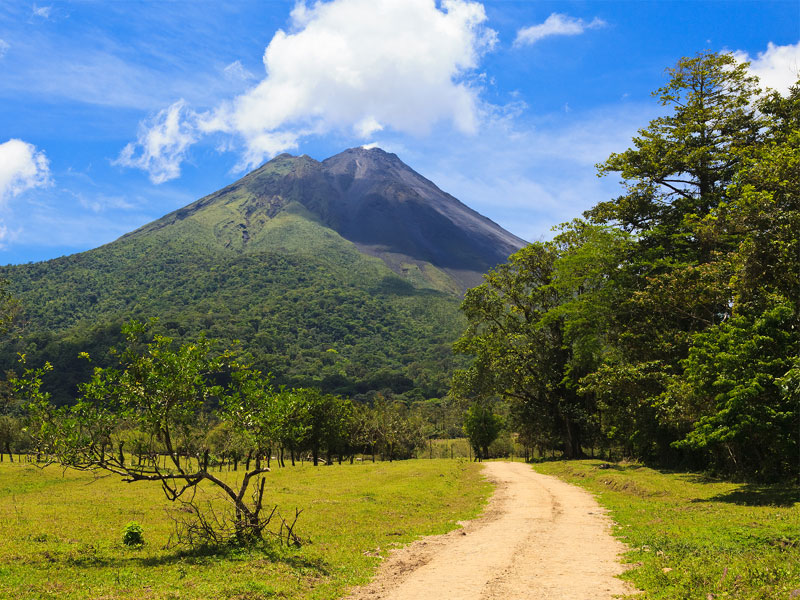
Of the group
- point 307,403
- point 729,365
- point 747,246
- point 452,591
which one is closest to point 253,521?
point 307,403

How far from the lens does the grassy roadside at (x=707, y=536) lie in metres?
9.69

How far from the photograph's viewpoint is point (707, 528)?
15.2 metres

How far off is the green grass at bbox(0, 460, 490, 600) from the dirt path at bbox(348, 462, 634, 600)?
0.93 meters

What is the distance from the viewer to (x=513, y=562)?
1330cm

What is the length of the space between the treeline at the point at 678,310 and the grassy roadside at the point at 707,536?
95.3 inches

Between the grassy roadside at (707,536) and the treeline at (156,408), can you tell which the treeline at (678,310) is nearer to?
the grassy roadside at (707,536)

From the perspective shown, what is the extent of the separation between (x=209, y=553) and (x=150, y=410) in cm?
428

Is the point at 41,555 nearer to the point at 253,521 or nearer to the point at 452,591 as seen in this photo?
the point at 253,521

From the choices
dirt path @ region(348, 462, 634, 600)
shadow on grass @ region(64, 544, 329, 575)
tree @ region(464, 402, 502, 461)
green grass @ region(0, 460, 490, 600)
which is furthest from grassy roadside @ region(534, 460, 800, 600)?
tree @ region(464, 402, 502, 461)

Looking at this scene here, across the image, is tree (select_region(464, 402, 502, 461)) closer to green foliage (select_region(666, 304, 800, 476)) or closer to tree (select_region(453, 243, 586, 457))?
tree (select_region(453, 243, 586, 457))

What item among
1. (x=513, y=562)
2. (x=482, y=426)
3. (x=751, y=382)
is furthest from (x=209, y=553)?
(x=482, y=426)

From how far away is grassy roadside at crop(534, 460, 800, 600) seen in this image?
9688 millimetres

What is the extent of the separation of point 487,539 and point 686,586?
719 centimetres

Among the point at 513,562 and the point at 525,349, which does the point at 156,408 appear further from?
the point at 525,349
